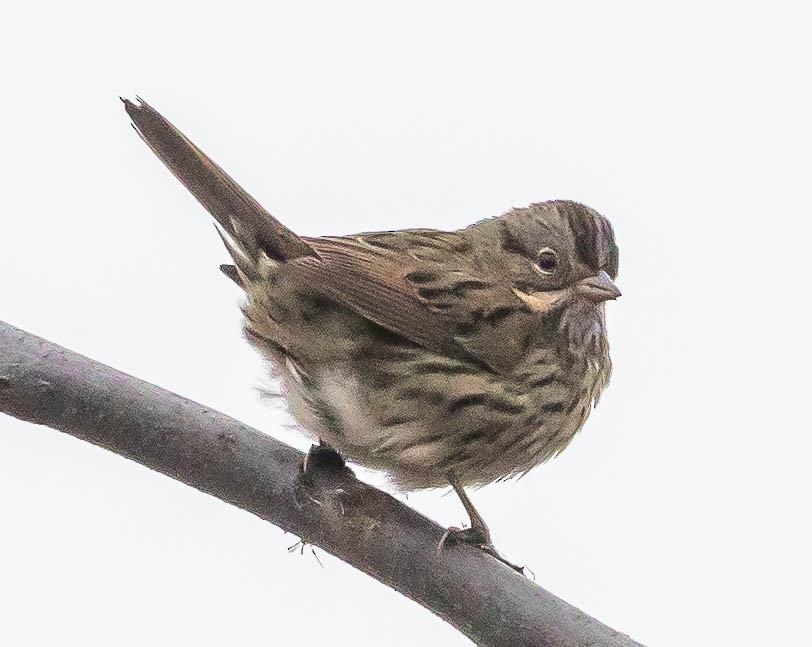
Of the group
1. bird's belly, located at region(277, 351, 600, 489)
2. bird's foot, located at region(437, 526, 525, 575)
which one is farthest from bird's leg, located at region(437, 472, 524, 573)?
bird's belly, located at region(277, 351, 600, 489)

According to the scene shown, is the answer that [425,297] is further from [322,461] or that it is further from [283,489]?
[283,489]

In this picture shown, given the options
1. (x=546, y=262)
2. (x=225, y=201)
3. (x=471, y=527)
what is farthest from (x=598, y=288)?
(x=225, y=201)

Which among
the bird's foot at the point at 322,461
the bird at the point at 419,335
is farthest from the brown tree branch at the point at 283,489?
the bird at the point at 419,335

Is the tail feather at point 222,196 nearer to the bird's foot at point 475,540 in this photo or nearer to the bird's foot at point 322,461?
the bird's foot at point 322,461

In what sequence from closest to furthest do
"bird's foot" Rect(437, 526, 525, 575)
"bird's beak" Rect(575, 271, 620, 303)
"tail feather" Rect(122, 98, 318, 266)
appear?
"bird's foot" Rect(437, 526, 525, 575), "tail feather" Rect(122, 98, 318, 266), "bird's beak" Rect(575, 271, 620, 303)

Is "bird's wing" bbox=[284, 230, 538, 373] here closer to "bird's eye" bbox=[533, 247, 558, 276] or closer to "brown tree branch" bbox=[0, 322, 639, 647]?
"bird's eye" bbox=[533, 247, 558, 276]

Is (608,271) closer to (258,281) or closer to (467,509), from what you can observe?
(467,509)
